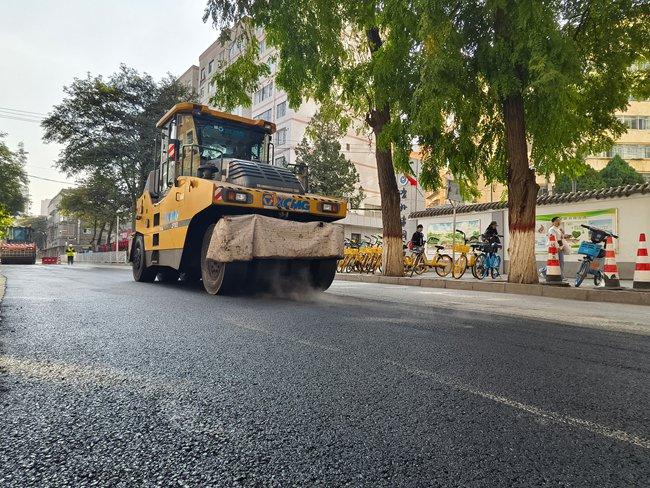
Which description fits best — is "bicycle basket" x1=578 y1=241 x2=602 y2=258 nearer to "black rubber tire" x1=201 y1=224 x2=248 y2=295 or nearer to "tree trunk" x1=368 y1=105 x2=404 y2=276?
"tree trunk" x1=368 y1=105 x2=404 y2=276

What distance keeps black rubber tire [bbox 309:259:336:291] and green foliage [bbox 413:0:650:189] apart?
172 inches

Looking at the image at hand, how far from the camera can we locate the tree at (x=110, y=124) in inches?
1292

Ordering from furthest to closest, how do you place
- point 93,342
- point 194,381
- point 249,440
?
point 93,342
point 194,381
point 249,440

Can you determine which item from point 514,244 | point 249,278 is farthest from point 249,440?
point 514,244

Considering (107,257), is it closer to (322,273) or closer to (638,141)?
(322,273)

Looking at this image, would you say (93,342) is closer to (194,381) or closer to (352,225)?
(194,381)

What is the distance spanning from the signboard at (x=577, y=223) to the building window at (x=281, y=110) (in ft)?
102

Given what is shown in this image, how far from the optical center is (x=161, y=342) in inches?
134

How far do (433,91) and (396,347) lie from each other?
806 centimetres

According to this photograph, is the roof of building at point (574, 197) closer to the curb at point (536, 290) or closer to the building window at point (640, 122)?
the curb at point (536, 290)

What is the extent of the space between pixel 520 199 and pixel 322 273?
5927mm

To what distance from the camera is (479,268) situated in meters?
15.2

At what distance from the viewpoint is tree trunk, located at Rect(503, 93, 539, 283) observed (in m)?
11.3

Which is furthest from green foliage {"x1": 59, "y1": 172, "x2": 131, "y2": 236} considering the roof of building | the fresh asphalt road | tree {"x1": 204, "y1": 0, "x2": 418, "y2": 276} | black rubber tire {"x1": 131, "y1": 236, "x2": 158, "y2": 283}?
the fresh asphalt road
